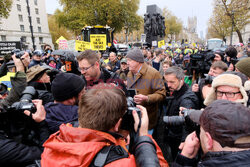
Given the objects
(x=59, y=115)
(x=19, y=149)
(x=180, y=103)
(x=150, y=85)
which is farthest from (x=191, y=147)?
(x=150, y=85)

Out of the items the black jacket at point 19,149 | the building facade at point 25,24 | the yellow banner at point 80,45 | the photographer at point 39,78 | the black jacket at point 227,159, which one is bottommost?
the black jacket at point 19,149

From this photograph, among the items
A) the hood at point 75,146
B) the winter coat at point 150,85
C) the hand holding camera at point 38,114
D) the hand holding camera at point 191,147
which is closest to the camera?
the hood at point 75,146

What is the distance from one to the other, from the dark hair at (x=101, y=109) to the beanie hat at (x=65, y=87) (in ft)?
2.11

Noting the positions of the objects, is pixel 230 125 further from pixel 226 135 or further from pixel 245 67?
pixel 245 67

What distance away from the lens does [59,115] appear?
154 cm

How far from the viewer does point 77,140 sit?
963 millimetres

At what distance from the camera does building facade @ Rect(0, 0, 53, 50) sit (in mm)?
37719

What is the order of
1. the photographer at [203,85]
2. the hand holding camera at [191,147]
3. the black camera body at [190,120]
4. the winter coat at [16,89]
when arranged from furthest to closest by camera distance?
the photographer at [203,85] < the winter coat at [16,89] < the black camera body at [190,120] < the hand holding camera at [191,147]

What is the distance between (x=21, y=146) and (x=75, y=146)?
2.80ft

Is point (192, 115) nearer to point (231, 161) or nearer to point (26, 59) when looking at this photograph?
point (231, 161)

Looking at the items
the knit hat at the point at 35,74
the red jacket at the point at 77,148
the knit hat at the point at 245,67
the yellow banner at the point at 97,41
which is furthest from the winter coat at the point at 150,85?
the yellow banner at the point at 97,41

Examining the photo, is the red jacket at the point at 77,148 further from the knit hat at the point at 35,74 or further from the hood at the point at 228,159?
the knit hat at the point at 35,74

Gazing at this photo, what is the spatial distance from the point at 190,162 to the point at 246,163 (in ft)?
1.30

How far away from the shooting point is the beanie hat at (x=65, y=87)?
5.46ft
